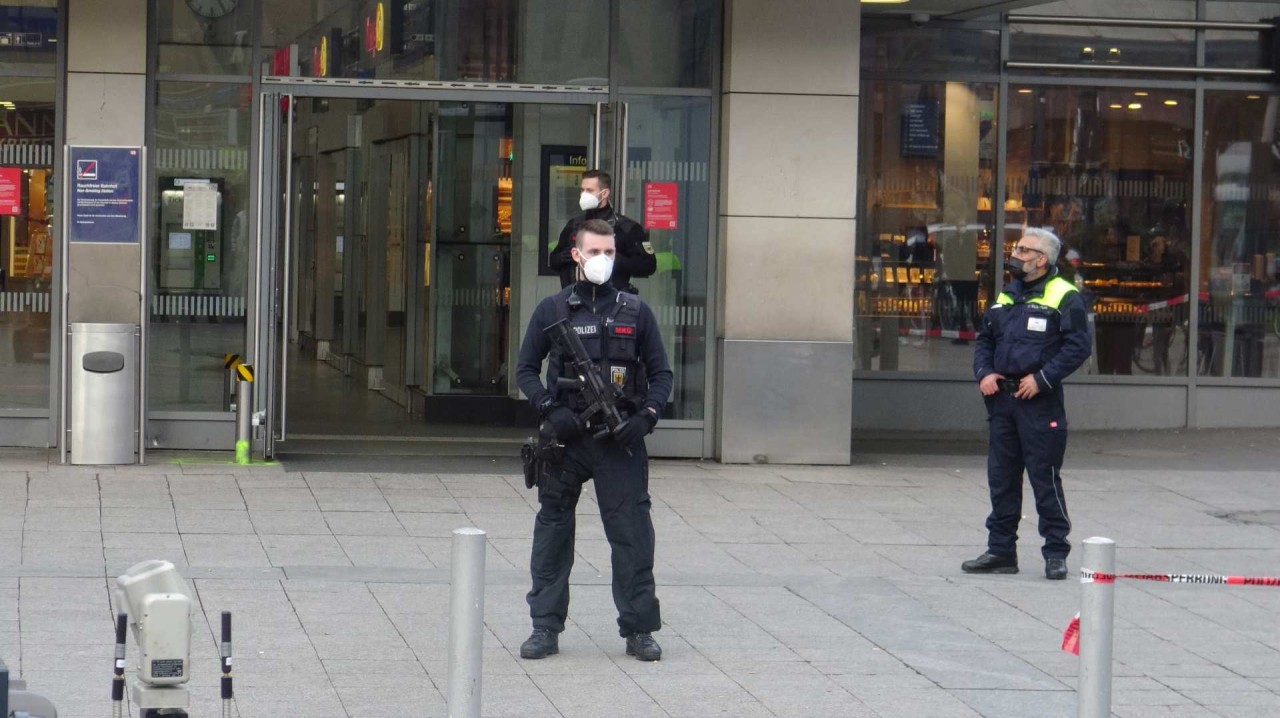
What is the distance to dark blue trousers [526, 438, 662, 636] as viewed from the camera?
7160mm

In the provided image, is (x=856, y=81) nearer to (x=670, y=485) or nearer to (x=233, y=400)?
(x=670, y=485)

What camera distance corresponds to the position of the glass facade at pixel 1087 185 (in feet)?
50.9

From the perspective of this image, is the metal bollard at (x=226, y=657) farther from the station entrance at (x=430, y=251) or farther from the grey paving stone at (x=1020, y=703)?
the station entrance at (x=430, y=251)

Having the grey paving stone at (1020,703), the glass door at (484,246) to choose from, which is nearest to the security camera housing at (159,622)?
the grey paving stone at (1020,703)

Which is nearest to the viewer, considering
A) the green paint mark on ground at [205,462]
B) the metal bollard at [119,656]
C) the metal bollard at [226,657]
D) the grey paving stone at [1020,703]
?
the metal bollard at [119,656]

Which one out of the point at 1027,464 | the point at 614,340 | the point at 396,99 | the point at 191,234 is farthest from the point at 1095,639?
the point at 191,234

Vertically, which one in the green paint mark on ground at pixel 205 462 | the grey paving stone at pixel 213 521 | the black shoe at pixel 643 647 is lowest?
the black shoe at pixel 643 647

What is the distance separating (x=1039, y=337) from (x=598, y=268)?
3021 millimetres

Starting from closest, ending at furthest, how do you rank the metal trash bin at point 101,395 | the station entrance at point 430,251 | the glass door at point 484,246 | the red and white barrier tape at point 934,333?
the metal trash bin at point 101,395 → the station entrance at point 430,251 → the glass door at point 484,246 → the red and white barrier tape at point 934,333

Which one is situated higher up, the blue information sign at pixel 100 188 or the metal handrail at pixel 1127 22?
the metal handrail at pixel 1127 22

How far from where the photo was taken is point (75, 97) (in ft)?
39.6

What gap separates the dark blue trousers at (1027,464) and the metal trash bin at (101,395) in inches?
234

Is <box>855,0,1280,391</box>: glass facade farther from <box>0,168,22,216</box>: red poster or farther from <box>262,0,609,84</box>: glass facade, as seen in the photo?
<box>0,168,22,216</box>: red poster

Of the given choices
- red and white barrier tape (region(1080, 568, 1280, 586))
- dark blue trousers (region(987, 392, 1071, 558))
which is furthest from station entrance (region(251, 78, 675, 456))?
red and white barrier tape (region(1080, 568, 1280, 586))
